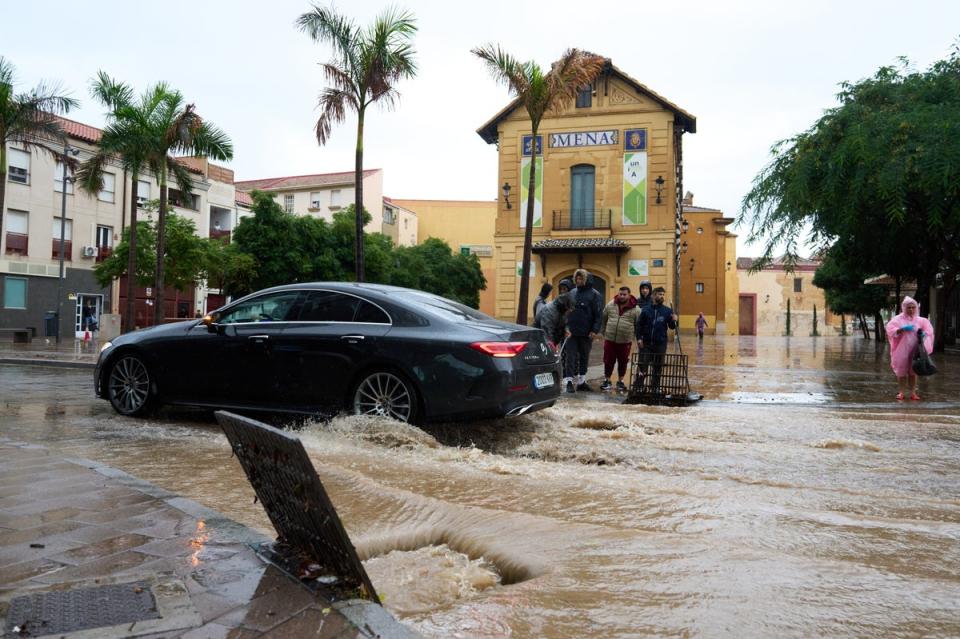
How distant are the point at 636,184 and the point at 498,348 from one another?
95.1 ft

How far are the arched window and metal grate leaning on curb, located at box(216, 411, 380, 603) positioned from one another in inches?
1259

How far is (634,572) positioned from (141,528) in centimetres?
230

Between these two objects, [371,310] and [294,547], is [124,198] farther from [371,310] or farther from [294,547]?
[294,547]

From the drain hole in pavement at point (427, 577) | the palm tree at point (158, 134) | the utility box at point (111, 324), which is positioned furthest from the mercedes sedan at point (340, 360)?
the utility box at point (111, 324)

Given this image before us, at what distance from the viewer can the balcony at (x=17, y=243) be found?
3556 cm

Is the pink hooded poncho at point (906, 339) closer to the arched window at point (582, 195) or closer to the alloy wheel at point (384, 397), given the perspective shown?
the alloy wheel at point (384, 397)

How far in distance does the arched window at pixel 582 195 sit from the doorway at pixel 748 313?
39.8m

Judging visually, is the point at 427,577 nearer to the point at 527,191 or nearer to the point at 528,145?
the point at 527,191

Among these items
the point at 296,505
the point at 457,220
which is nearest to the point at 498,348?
the point at 296,505

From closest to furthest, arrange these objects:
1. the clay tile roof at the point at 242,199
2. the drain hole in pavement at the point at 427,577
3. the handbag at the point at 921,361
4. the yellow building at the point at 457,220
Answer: the drain hole in pavement at the point at 427,577, the handbag at the point at 921,361, the clay tile roof at the point at 242,199, the yellow building at the point at 457,220

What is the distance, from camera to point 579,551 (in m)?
3.47

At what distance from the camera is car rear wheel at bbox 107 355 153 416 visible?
25.3ft

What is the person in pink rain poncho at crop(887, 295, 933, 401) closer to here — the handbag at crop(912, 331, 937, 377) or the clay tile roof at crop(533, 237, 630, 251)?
the handbag at crop(912, 331, 937, 377)

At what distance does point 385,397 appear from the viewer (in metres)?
6.52
